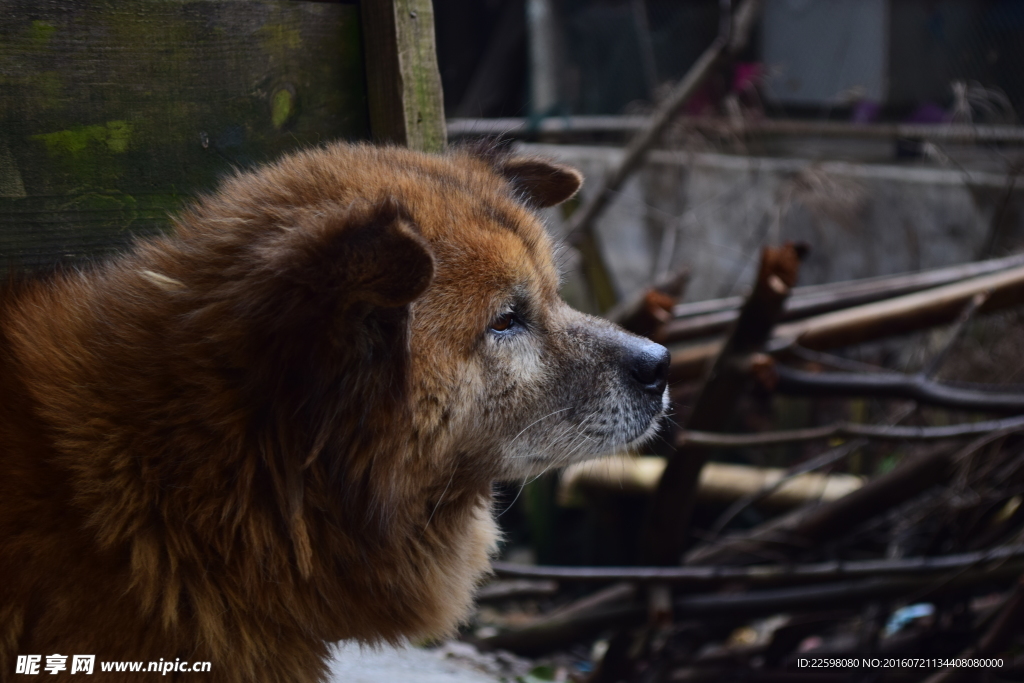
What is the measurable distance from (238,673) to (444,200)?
4.17 ft

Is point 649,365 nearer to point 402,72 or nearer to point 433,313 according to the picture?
point 433,313

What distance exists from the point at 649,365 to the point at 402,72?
4.22ft

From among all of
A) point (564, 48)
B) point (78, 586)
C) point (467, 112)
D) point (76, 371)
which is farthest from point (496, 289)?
point (467, 112)

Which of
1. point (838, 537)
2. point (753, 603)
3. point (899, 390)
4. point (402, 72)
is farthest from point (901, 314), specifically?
point (402, 72)

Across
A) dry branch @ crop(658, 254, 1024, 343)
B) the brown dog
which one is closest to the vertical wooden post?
the brown dog

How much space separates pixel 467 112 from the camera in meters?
11.7

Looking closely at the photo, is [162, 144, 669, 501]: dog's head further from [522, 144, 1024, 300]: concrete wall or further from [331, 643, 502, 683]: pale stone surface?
[522, 144, 1024, 300]: concrete wall

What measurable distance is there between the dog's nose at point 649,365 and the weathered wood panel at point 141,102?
4.27ft

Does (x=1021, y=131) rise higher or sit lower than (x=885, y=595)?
higher

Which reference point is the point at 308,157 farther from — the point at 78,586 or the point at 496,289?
the point at 78,586

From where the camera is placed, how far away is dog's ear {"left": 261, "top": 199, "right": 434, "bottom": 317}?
5.62ft

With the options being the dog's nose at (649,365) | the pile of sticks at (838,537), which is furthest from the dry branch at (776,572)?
the dog's nose at (649,365)

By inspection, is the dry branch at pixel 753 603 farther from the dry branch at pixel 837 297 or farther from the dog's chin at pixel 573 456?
the dog's chin at pixel 573 456

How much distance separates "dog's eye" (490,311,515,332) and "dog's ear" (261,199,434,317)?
21.6 inches
